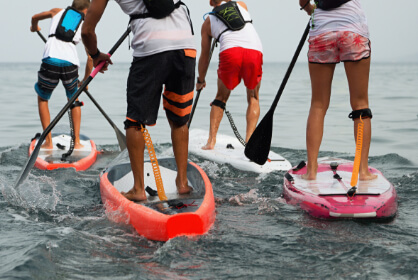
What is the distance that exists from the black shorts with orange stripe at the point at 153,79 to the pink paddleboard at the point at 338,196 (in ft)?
3.98

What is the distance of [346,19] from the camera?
4.41m

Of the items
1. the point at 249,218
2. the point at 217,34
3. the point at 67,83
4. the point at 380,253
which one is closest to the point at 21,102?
the point at 67,83

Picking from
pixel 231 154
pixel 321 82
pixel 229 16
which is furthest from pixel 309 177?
pixel 229 16

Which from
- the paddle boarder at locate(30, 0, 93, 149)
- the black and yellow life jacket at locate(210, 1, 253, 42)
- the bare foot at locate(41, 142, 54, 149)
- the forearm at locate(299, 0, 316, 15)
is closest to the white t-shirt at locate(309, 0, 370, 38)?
the forearm at locate(299, 0, 316, 15)

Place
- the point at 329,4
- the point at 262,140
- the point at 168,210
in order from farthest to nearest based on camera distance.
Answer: the point at 262,140 < the point at 329,4 < the point at 168,210

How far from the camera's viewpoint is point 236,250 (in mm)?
3457

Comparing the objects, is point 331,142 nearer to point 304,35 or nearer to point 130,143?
point 304,35

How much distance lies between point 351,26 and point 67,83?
3821 mm

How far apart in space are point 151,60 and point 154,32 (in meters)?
0.20

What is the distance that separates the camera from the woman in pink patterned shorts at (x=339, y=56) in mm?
4410

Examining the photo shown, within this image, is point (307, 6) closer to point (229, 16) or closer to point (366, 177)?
point (366, 177)

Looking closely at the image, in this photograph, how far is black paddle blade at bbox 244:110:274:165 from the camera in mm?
5199

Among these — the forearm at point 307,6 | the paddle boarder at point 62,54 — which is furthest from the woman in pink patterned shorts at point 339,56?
the paddle boarder at point 62,54

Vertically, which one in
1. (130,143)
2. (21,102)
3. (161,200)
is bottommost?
(21,102)
